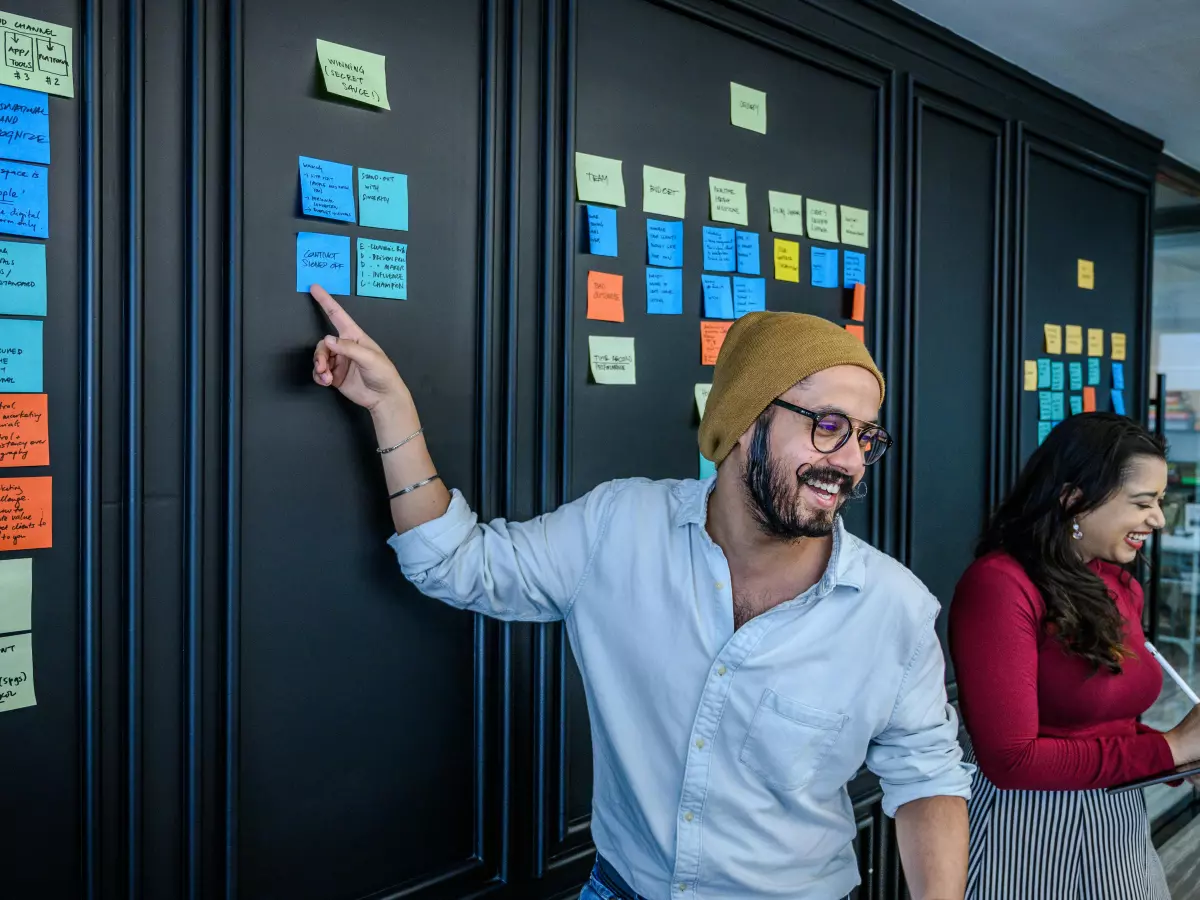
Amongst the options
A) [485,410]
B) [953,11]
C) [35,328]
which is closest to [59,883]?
[35,328]

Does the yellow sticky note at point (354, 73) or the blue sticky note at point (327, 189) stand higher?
the yellow sticky note at point (354, 73)

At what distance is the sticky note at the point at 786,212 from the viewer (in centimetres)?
228

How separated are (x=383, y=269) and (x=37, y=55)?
1.81 ft

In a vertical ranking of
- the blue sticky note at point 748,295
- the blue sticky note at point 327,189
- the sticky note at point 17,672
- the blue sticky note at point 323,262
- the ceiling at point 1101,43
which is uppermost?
the ceiling at point 1101,43

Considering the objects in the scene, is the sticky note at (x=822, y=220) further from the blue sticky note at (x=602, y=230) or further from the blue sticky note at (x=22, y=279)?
the blue sticky note at (x=22, y=279)

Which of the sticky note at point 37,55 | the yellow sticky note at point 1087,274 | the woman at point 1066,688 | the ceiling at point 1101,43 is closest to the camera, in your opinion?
the sticky note at point 37,55

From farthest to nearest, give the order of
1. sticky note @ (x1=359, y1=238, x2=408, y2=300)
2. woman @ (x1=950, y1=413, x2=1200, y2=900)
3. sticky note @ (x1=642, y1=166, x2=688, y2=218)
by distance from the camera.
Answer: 1. sticky note @ (x1=642, y1=166, x2=688, y2=218)
2. woman @ (x1=950, y1=413, x2=1200, y2=900)
3. sticky note @ (x1=359, y1=238, x2=408, y2=300)

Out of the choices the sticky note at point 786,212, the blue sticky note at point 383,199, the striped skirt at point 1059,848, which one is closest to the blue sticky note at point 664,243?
the sticky note at point 786,212

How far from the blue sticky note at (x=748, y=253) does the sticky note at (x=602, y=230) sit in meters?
0.38

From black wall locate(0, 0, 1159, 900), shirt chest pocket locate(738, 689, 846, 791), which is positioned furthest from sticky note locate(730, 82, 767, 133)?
shirt chest pocket locate(738, 689, 846, 791)

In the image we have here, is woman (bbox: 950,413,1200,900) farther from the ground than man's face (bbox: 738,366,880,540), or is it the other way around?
man's face (bbox: 738,366,880,540)

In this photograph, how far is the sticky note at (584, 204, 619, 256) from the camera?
1901 millimetres

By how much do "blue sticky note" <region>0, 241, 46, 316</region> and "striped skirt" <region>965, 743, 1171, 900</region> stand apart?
1825 mm

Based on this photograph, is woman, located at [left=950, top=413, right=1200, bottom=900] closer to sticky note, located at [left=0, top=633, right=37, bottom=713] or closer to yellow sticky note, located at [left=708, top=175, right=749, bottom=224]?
yellow sticky note, located at [left=708, top=175, right=749, bottom=224]
